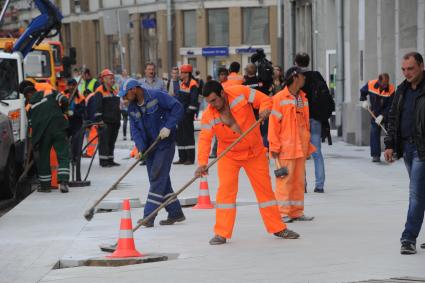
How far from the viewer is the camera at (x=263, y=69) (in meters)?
20.0

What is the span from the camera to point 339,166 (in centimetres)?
2011

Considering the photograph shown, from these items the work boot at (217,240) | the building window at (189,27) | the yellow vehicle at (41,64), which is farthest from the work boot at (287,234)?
the building window at (189,27)

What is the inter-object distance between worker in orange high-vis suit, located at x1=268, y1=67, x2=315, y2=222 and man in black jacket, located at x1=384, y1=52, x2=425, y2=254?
7.75ft

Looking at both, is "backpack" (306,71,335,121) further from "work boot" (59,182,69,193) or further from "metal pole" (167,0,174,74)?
"metal pole" (167,0,174,74)

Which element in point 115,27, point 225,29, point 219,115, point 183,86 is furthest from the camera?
point 225,29

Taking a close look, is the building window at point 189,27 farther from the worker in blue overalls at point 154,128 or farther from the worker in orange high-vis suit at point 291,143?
the worker in blue overalls at point 154,128

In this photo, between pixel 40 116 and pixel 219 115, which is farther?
pixel 40 116

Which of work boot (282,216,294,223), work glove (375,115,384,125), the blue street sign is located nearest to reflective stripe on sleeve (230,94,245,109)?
work boot (282,216,294,223)

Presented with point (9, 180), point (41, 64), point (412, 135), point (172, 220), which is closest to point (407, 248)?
point (412, 135)

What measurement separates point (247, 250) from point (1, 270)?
2211 mm

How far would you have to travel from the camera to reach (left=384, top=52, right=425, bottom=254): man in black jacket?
982 centimetres

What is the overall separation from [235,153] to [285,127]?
1.71 m

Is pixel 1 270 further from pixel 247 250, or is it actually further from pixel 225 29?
A: pixel 225 29

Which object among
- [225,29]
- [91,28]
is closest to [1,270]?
[225,29]
